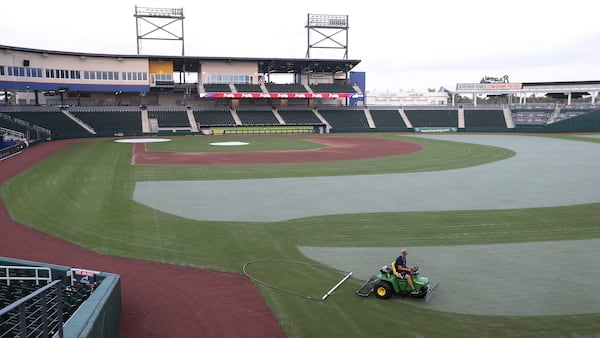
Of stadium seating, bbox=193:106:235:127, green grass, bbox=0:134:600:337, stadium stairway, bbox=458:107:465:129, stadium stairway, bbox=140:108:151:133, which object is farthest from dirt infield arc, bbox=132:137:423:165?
stadium stairway, bbox=458:107:465:129

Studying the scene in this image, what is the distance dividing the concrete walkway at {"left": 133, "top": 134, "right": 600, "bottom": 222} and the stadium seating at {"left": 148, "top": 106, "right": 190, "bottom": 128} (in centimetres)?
4578

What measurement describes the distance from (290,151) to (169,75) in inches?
1533

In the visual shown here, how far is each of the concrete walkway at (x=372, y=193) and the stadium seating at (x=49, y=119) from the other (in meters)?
41.8

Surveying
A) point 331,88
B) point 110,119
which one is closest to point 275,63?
point 331,88

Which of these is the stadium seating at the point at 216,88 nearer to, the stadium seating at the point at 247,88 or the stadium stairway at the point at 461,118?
the stadium seating at the point at 247,88

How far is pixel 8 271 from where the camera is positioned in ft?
33.5

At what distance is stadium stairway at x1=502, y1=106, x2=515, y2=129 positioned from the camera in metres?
82.2

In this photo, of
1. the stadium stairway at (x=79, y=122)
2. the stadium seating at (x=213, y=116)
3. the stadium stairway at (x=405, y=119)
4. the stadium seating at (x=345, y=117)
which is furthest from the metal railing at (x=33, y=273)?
the stadium stairway at (x=405, y=119)

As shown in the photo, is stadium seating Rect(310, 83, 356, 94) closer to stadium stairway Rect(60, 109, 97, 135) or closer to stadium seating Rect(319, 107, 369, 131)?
stadium seating Rect(319, 107, 369, 131)

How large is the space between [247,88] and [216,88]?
5509mm

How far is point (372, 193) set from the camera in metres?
24.4

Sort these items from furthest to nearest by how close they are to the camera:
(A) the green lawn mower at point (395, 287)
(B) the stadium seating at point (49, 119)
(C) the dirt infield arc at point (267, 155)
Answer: (B) the stadium seating at point (49, 119), (C) the dirt infield arc at point (267, 155), (A) the green lawn mower at point (395, 287)

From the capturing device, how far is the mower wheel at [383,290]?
37.2ft

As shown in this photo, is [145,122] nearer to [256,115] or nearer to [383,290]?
[256,115]
